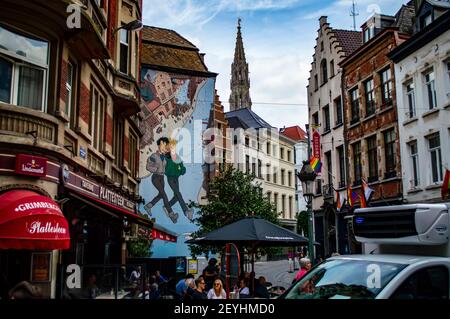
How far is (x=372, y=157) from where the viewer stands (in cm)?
2553

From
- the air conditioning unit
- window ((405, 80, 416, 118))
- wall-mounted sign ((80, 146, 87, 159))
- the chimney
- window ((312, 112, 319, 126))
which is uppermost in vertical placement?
the chimney

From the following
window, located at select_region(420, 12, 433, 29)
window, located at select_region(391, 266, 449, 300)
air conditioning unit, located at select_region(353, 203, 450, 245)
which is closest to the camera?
window, located at select_region(391, 266, 449, 300)

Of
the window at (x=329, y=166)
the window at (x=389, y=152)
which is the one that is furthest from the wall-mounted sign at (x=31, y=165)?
the window at (x=329, y=166)

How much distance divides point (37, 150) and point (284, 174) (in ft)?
184

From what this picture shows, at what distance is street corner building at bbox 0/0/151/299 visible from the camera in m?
9.20

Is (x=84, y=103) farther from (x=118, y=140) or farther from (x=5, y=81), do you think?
(x=118, y=140)

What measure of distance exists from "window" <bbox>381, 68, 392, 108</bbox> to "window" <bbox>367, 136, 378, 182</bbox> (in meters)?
2.03

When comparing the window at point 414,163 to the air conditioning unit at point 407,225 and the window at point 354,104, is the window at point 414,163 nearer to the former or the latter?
the window at point 354,104

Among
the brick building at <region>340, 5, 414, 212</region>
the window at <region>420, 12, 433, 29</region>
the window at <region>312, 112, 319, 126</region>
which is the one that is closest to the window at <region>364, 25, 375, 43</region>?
the brick building at <region>340, 5, 414, 212</region>

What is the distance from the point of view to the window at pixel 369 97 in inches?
1011

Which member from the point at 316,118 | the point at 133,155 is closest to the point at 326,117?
the point at 316,118

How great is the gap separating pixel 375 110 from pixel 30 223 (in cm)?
2016

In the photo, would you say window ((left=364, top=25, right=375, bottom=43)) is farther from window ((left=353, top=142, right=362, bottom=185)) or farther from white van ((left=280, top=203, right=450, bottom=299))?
white van ((left=280, top=203, right=450, bottom=299))

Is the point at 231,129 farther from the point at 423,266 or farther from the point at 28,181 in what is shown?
the point at 423,266
